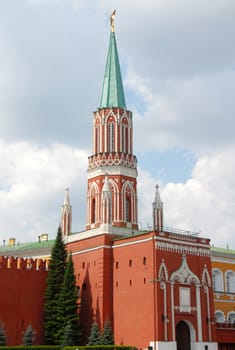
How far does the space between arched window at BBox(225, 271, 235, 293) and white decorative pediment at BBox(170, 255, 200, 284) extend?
1334 centimetres

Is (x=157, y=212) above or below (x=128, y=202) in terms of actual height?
below

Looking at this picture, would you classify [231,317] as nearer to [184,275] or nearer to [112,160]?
[184,275]

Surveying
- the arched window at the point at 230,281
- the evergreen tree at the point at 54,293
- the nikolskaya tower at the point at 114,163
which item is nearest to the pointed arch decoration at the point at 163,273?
the nikolskaya tower at the point at 114,163

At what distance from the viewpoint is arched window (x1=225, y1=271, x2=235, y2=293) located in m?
65.3

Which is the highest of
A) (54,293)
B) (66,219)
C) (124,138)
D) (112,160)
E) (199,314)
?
(124,138)

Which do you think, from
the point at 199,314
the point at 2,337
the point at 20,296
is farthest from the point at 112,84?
the point at 2,337

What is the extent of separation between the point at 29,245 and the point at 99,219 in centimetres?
2011

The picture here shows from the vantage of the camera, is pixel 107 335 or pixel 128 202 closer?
pixel 107 335

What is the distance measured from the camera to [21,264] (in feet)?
178

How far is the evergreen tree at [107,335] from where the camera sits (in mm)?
Result: 49825

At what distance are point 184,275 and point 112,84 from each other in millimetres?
21469

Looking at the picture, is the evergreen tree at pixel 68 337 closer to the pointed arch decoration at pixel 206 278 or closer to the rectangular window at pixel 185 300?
the rectangular window at pixel 185 300

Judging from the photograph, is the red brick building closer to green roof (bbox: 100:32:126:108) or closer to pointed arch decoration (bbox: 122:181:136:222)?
pointed arch decoration (bbox: 122:181:136:222)

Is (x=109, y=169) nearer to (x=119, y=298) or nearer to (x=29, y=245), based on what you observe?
(x=119, y=298)
